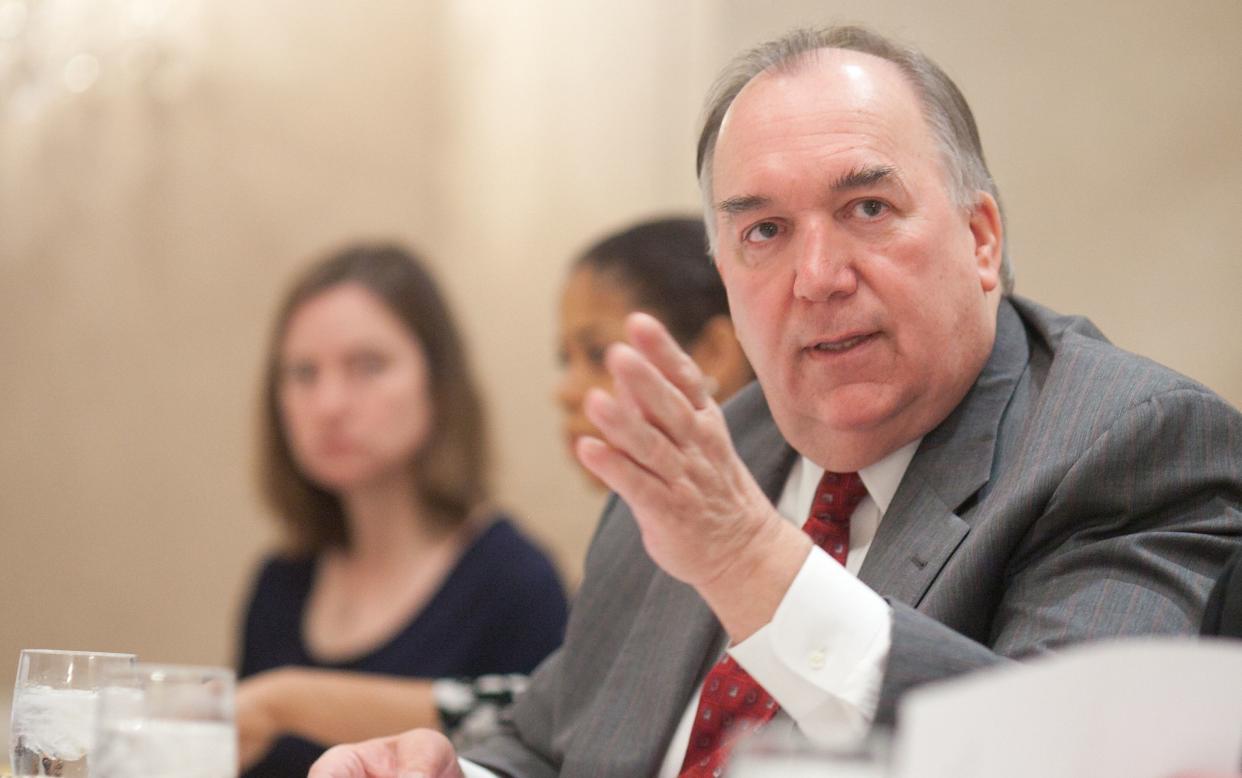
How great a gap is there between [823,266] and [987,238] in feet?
0.99

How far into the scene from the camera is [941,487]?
4.99ft

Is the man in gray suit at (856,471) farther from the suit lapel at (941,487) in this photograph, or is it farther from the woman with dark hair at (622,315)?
the woman with dark hair at (622,315)

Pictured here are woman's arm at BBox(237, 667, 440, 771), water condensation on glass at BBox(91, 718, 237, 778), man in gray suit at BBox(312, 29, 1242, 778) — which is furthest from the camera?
woman's arm at BBox(237, 667, 440, 771)

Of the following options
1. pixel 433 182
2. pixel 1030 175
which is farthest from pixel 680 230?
pixel 433 182

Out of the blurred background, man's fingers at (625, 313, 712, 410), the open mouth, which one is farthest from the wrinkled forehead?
the blurred background

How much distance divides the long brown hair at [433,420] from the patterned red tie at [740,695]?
5.95ft

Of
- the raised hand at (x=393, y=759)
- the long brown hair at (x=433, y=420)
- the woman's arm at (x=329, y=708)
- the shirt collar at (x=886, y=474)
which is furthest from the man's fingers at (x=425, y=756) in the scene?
the long brown hair at (x=433, y=420)

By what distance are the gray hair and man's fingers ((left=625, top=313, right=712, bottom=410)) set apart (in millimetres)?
708

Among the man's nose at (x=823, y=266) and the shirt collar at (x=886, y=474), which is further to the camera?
the shirt collar at (x=886, y=474)

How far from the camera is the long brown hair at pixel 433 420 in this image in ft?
11.1

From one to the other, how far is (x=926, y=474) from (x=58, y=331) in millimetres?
3820

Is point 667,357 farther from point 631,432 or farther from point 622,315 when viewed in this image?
point 622,315

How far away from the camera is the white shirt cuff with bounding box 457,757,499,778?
5.34ft

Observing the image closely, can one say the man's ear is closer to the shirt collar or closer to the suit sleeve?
the shirt collar
